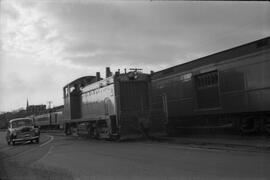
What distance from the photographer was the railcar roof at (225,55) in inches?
636

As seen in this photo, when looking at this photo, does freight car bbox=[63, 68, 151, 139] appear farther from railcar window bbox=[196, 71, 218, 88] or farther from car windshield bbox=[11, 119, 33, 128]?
car windshield bbox=[11, 119, 33, 128]

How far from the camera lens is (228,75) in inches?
711

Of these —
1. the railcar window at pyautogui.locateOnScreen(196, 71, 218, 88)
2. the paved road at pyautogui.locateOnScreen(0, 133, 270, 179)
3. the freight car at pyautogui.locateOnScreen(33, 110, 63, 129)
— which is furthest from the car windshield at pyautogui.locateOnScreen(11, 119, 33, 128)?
the freight car at pyautogui.locateOnScreen(33, 110, 63, 129)

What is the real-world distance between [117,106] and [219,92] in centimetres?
549

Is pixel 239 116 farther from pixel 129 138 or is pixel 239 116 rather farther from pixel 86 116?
pixel 86 116

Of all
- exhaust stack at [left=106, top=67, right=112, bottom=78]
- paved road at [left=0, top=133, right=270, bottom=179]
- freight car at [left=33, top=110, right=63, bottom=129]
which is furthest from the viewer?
freight car at [left=33, top=110, right=63, bottom=129]

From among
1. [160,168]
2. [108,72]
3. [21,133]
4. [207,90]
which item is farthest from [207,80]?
[21,133]

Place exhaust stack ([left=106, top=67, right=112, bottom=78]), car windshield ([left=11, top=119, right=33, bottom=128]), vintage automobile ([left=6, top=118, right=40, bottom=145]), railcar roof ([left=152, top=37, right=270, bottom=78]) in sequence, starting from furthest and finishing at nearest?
car windshield ([left=11, top=119, right=33, bottom=128]), vintage automobile ([left=6, top=118, right=40, bottom=145]), exhaust stack ([left=106, top=67, right=112, bottom=78]), railcar roof ([left=152, top=37, right=270, bottom=78])

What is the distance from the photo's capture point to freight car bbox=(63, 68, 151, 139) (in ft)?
66.5

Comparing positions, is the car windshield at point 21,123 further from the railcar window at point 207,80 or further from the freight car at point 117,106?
the railcar window at point 207,80

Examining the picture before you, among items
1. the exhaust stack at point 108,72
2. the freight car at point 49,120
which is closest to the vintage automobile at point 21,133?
the exhaust stack at point 108,72

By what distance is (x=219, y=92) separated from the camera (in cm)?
1862

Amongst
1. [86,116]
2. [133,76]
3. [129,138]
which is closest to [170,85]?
[133,76]

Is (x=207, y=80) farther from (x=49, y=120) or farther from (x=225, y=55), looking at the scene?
(x=49, y=120)
